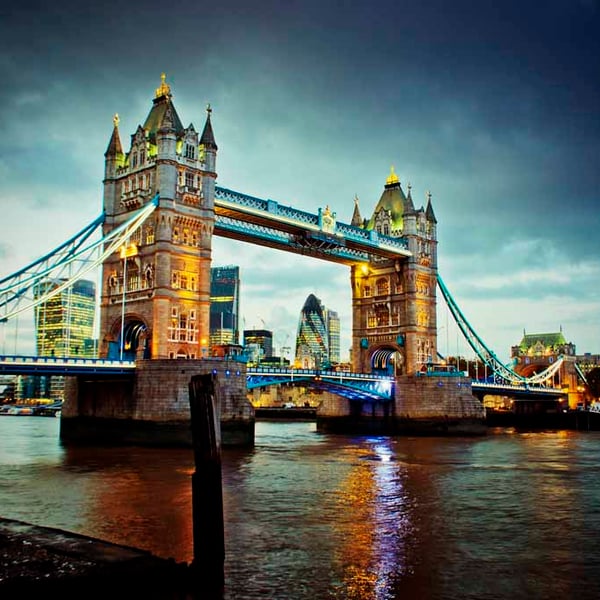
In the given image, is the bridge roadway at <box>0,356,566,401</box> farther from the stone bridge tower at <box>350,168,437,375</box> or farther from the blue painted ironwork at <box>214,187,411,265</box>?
the blue painted ironwork at <box>214,187,411,265</box>

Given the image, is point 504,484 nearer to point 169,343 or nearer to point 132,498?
point 132,498

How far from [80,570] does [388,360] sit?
6759cm

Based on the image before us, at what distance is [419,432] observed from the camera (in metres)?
62.4

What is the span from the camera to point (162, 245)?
48.5 meters

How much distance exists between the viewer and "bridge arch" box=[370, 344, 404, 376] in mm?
72188

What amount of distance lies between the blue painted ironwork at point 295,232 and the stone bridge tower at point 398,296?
89.1 inches

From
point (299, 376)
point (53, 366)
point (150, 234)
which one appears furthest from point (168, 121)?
point (299, 376)

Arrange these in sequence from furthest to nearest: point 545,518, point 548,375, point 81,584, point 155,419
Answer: point 548,375 < point 155,419 < point 545,518 < point 81,584

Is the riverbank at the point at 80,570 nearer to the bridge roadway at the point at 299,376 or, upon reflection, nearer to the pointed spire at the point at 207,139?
the bridge roadway at the point at 299,376

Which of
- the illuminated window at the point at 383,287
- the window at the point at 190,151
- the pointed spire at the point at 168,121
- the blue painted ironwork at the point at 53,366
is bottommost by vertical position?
the blue painted ironwork at the point at 53,366

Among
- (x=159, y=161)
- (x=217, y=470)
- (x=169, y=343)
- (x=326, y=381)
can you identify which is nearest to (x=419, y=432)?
(x=326, y=381)

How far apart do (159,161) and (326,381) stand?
23.4m

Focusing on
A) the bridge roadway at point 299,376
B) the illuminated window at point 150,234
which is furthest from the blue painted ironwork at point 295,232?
the bridge roadway at point 299,376

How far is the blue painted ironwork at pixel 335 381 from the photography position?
53.8 metres
